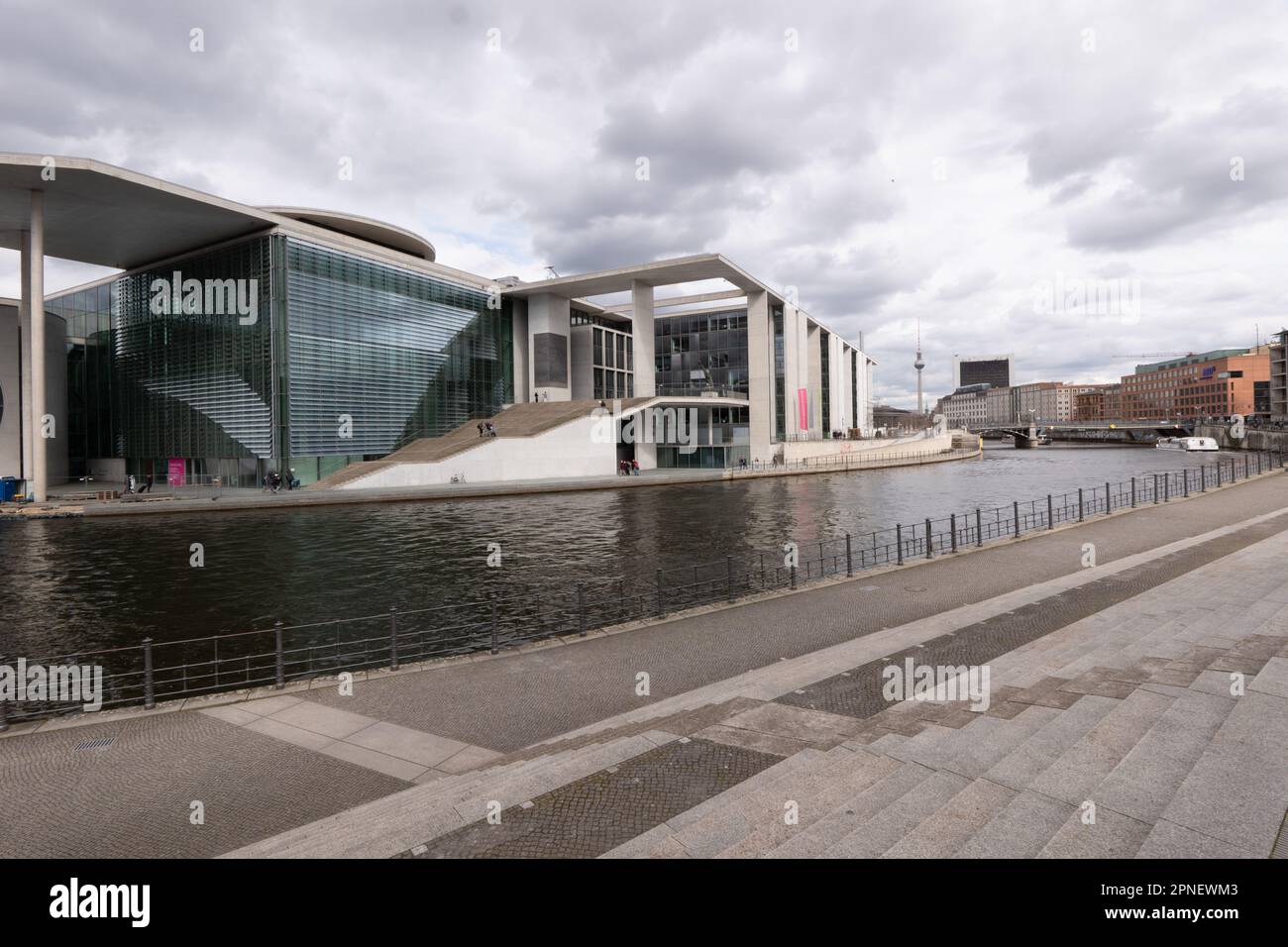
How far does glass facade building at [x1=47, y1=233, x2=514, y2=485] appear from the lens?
49500 mm

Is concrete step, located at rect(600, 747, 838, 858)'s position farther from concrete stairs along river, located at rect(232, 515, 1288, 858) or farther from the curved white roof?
the curved white roof

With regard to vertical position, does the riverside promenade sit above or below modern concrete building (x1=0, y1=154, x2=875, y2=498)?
below

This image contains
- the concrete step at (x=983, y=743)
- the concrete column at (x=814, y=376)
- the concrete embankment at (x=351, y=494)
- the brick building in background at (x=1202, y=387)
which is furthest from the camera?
the brick building in background at (x=1202, y=387)

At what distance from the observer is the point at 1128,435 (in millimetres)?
152625

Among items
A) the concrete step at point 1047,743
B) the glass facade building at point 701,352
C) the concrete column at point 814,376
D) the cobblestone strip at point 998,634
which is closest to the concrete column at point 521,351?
the glass facade building at point 701,352

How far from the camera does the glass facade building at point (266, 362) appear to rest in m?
49.5

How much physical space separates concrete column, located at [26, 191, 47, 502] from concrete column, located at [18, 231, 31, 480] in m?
3.43

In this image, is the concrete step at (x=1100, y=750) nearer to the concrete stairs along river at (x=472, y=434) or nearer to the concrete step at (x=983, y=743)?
the concrete step at (x=983, y=743)

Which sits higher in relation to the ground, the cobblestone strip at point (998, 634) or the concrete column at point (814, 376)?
the concrete column at point (814, 376)

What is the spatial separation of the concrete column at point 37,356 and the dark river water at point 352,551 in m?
8.63

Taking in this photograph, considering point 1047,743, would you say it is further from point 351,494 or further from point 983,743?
point 351,494

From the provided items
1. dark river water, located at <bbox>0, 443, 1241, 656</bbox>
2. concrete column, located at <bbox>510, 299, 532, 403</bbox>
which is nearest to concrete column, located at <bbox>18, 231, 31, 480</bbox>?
dark river water, located at <bbox>0, 443, 1241, 656</bbox>

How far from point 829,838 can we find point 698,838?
0.88 m
